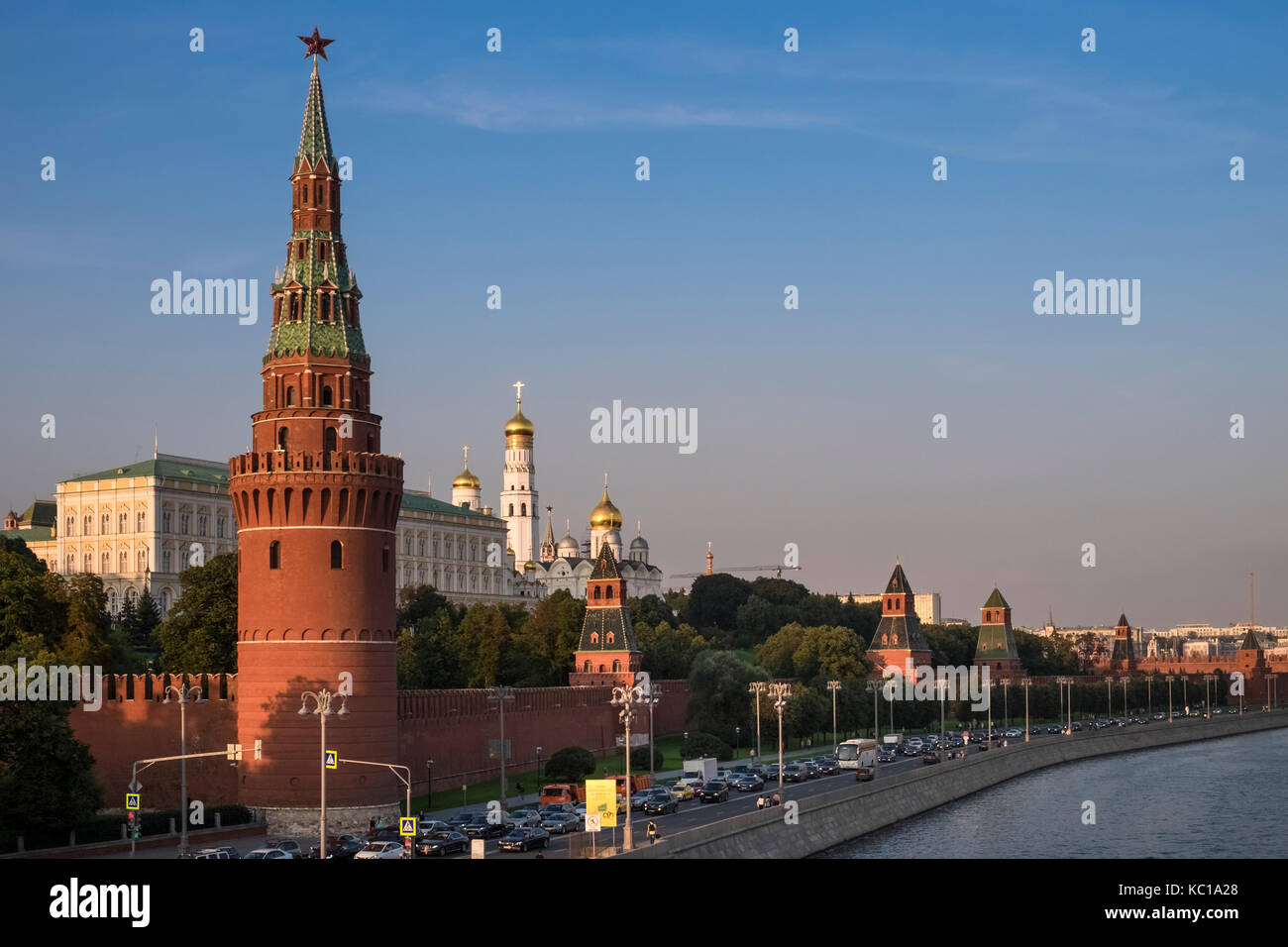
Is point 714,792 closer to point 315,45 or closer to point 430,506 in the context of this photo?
point 315,45

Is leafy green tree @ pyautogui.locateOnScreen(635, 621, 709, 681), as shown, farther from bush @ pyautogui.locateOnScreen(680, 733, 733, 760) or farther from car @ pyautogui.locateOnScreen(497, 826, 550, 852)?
car @ pyautogui.locateOnScreen(497, 826, 550, 852)

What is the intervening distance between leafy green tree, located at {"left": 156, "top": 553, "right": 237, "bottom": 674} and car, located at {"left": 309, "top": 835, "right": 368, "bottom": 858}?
75.8ft

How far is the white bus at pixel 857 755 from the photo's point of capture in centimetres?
9050

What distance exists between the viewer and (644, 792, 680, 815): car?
228 ft

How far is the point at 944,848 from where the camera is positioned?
236ft

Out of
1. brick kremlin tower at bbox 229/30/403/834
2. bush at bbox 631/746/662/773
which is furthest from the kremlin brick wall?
bush at bbox 631/746/662/773

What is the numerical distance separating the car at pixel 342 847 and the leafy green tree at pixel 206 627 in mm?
23112

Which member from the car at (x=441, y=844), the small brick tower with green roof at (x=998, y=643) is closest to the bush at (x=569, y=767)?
the car at (x=441, y=844)

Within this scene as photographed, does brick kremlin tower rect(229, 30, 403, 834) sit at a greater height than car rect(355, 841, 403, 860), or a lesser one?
greater

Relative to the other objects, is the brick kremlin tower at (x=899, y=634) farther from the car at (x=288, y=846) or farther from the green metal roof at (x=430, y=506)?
the car at (x=288, y=846)
